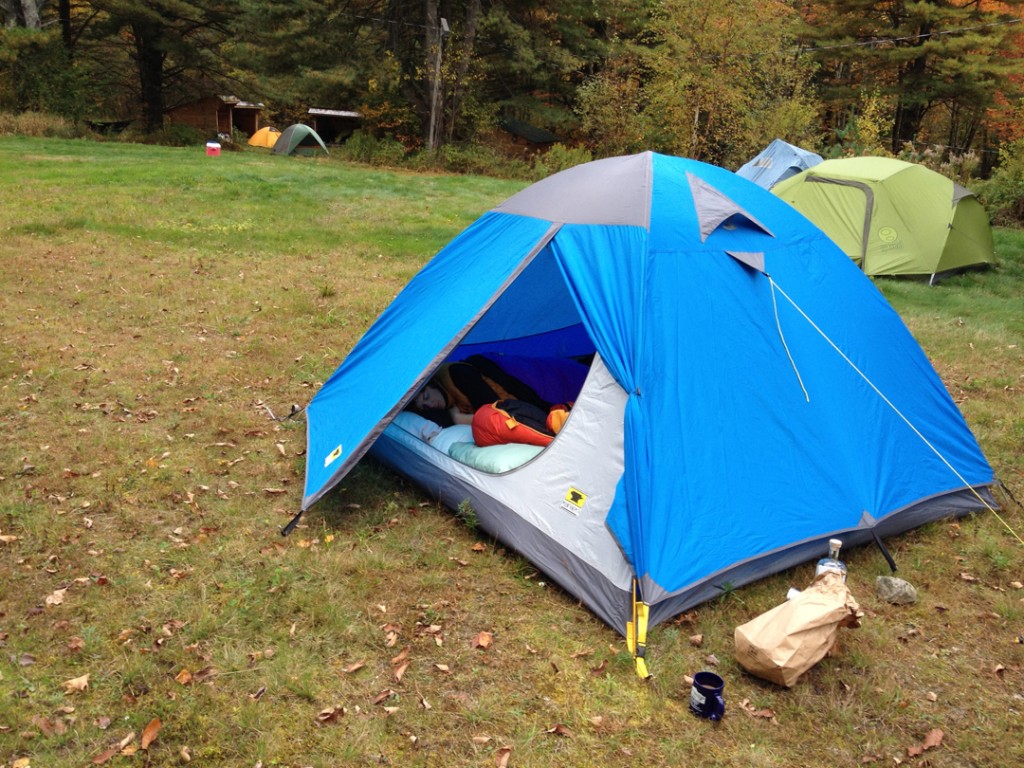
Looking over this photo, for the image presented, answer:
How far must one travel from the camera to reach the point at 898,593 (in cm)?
416

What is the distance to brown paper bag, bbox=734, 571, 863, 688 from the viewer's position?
11.3 ft

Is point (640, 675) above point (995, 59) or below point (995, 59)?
below

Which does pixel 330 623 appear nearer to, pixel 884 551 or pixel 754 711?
pixel 754 711

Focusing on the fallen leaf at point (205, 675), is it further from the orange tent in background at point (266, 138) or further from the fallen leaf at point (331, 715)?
the orange tent in background at point (266, 138)

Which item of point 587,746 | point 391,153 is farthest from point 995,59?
point 587,746

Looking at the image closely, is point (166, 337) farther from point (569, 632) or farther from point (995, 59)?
point (995, 59)

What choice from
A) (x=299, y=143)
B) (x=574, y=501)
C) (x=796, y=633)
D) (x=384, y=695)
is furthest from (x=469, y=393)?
(x=299, y=143)

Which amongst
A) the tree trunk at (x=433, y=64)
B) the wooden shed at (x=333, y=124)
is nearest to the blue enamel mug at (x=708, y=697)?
the tree trunk at (x=433, y=64)

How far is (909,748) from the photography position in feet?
10.6

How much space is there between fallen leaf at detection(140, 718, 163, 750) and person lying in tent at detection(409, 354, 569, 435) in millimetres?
2642

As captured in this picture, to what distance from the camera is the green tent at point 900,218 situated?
11.5 meters

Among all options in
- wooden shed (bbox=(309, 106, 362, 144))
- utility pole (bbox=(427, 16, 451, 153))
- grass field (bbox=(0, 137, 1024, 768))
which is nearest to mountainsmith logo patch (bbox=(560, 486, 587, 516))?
grass field (bbox=(0, 137, 1024, 768))

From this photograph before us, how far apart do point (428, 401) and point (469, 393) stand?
0.36 m

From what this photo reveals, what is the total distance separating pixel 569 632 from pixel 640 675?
0.42m
